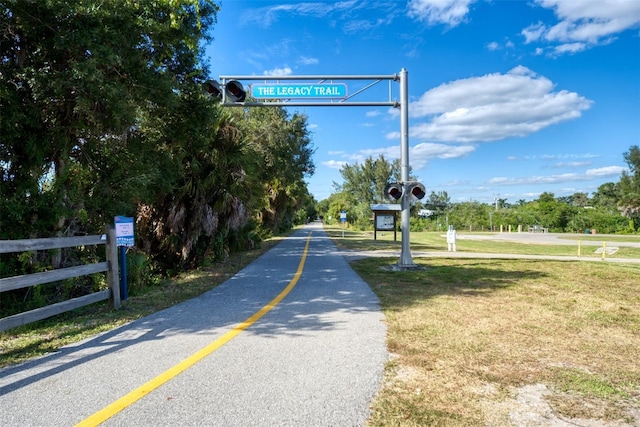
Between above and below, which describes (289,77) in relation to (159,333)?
above

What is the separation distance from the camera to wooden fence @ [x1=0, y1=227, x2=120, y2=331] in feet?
16.3

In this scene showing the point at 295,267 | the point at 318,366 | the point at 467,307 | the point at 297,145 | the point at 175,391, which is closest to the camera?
the point at 175,391

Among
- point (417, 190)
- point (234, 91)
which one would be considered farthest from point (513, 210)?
point (234, 91)

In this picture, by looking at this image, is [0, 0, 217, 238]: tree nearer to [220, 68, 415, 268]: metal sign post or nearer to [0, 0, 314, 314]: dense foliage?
[0, 0, 314, 314]: dense foliage

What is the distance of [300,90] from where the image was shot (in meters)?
12.0

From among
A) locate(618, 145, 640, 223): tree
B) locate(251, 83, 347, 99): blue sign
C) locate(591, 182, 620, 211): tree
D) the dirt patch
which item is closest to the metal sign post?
locate(251, 83, 347, 99): blue sign

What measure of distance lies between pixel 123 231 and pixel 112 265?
2.14 ft

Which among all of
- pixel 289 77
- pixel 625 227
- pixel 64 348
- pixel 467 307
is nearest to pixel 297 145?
pixel 289 77

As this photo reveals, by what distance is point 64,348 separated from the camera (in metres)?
4.72

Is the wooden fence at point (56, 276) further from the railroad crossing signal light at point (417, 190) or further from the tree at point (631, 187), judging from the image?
the tree at point (631, 187)

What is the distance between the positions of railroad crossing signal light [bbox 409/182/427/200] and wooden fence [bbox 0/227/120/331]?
868cm

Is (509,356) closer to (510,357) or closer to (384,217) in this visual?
(510,357)

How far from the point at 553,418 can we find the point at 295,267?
10.5 meters

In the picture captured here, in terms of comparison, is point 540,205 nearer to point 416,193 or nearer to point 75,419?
point 416,193
